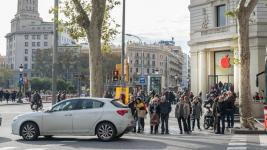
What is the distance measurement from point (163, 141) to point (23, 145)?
4.75 metres

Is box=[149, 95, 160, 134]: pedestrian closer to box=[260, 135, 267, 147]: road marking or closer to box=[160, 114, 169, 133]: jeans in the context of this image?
box=[160, 114, 169, 133]: jeans

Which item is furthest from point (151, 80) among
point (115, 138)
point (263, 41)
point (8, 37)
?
point (8, 37)

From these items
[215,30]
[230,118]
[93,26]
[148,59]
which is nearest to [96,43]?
[93,26]

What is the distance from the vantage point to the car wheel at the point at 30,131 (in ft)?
55.6

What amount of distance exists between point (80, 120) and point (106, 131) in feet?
3.22

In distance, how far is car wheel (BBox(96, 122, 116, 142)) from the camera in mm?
16438

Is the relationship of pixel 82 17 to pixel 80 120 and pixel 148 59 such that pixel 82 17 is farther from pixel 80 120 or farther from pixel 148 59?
pixel 148 59

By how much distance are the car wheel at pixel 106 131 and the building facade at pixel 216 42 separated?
27.5 metres

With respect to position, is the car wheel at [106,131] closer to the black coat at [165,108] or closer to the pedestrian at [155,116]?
the pedestrian at [155,116]

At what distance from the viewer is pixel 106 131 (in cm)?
1650

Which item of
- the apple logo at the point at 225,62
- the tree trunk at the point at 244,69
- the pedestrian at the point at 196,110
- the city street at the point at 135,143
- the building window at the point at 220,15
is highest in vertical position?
the building window at the point at 220,15

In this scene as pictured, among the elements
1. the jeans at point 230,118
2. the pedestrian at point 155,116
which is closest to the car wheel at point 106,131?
the pedestrian at point 155,116

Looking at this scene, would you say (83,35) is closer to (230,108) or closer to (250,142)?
(230,108)

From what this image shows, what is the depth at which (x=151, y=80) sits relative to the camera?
50.6m
